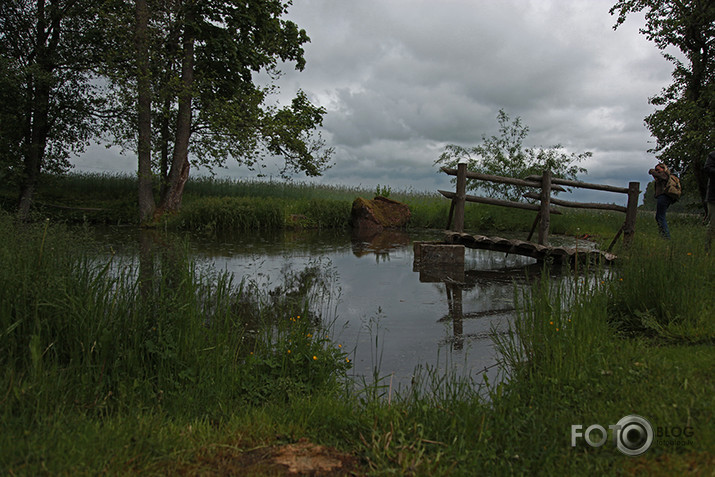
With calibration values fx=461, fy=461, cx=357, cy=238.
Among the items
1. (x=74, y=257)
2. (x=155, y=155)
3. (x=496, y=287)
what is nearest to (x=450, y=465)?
(x=74, y=257)

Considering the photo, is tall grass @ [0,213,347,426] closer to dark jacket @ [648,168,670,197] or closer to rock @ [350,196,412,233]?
dark jacket @ [648,168,670,197]

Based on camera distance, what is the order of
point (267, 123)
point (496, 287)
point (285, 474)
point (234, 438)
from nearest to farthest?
point (285, 474)
point (234, 438)
point (496, 287)
point (267, 123)

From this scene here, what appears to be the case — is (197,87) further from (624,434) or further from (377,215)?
(624,434)

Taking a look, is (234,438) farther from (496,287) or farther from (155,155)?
(155,155)

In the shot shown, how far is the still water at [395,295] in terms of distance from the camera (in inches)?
185

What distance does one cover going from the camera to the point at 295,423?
9.89 ft

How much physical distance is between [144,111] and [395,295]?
13.9m

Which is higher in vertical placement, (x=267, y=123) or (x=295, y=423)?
(x=267, y=123)

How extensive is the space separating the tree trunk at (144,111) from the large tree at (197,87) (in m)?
0.04

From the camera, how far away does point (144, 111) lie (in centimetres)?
1703

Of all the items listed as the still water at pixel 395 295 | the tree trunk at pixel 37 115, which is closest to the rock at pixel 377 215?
the still water at pixel 395 295

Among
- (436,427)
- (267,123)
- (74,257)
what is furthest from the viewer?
(267,123)

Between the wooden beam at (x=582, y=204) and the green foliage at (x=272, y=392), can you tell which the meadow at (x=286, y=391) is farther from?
the wooden beam at (x=582, y=204)

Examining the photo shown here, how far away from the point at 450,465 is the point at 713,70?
78.1 ft
